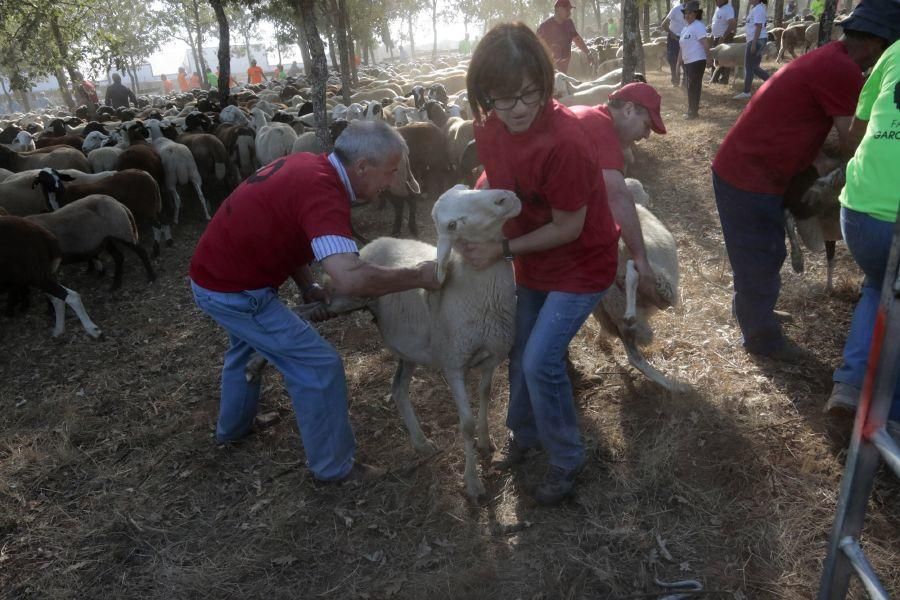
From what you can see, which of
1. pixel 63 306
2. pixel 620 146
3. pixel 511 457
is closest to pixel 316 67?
pixel 63 306

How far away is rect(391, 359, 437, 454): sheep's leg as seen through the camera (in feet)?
11.3

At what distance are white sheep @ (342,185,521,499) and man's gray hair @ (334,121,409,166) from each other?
0.35 metres

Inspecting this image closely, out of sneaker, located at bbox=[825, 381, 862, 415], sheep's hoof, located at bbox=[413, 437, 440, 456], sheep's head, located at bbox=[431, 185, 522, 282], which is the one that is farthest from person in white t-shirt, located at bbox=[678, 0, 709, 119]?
sheep's head, located at bbox=[431, 185, 522, 282]

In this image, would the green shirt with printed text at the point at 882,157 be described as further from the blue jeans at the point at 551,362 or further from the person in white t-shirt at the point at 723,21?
the person in white t-shirt at the point at 723,21

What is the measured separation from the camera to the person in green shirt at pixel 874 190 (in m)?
2.23

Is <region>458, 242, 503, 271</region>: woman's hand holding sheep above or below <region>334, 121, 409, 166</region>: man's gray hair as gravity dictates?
below

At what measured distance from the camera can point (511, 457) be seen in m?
3.19

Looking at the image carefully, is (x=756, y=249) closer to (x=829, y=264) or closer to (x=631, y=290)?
(x=631, y=290)

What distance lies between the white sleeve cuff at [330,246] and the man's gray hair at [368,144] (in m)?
0.41

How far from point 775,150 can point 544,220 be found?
66.7 inches

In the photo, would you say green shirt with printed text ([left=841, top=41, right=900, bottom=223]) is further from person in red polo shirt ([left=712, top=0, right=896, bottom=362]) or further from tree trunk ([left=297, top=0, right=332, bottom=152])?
tree trunk ([left=297, top=0, right=332, bottom=152])

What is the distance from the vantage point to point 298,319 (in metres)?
3.07

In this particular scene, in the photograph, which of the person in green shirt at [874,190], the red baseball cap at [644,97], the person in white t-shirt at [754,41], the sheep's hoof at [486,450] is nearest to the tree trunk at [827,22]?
the person in white t-shirt at [754,41]

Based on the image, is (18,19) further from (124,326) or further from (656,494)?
(656,494)
